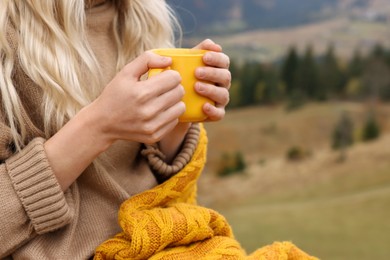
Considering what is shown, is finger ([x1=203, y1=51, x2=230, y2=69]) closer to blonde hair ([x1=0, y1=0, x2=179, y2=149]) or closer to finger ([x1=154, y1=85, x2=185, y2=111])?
finger ([x1=154, y1=85, x2=185, y2=111])

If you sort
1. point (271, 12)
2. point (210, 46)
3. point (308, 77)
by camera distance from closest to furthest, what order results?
1. point (210, 46)
2. point (271, 12)
3. point (308, 77)

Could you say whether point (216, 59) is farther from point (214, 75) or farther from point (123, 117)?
point (123, 117)

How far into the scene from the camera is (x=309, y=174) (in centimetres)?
825

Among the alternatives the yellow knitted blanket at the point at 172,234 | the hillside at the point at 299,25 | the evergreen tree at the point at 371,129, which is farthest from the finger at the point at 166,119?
the evergreen tree at the point at 371,129

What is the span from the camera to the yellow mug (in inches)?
32.4

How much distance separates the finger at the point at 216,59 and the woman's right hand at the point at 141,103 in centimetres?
7

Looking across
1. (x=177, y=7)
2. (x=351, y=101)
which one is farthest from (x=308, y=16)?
(x=177, y=7)

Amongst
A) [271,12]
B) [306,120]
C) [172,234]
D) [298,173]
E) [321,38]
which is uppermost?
[172,234]

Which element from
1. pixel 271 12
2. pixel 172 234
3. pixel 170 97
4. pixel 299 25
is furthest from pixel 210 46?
pixel 299 25

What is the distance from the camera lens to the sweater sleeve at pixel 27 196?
0.85 m

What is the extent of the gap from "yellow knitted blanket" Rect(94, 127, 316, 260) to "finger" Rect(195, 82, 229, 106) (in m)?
0.16

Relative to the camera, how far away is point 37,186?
0.85m

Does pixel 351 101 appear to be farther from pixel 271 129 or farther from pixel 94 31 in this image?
pixel 94 31

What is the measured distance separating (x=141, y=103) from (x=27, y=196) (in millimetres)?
208
